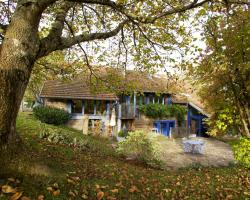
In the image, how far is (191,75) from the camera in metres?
10.5

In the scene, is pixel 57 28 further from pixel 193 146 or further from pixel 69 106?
pixel 69 106

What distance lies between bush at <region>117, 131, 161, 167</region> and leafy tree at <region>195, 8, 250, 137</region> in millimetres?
4519

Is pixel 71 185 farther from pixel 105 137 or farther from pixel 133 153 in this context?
pixel 105 137

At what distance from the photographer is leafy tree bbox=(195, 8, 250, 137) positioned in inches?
359

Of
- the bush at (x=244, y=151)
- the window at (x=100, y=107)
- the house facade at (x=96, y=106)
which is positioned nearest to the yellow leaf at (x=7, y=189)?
the bush at (x=244, y=151)

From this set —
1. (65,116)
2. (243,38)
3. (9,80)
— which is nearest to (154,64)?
(243,38)

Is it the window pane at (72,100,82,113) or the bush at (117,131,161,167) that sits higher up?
the window pane at (72,100,82,113)

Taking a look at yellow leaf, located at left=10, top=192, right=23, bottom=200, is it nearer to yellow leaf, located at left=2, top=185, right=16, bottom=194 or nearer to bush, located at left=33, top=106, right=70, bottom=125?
yellow leaf, located at left=2, top=185, right=16, bottom=194

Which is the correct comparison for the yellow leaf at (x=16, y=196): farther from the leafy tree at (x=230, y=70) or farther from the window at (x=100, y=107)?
the window at (x=100, y=107)

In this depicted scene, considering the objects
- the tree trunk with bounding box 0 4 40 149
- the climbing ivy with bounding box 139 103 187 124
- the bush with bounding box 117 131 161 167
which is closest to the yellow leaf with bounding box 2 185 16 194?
the tree trunk with bounding box 0 4 40 149

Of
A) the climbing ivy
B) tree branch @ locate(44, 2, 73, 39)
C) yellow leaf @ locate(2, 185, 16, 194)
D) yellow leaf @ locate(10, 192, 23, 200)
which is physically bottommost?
yellow leaf @ locate(10, 192, 23, 200)

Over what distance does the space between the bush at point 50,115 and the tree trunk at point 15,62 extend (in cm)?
1982

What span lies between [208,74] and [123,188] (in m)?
5.65

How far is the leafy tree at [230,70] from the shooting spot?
29.9 feet
